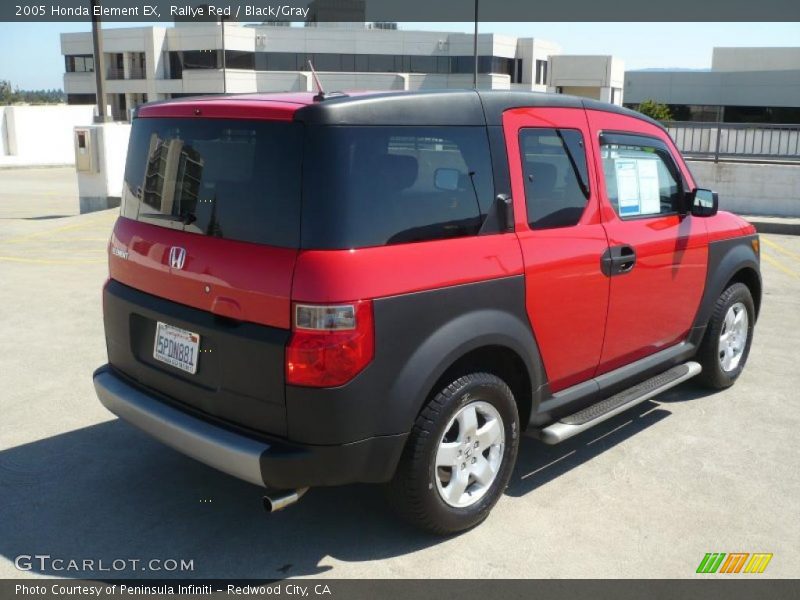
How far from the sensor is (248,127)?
10.7 feet

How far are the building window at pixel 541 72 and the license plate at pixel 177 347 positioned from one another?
3074 inches

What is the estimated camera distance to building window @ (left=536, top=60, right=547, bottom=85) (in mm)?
77537

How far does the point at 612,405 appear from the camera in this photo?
14.1 feet

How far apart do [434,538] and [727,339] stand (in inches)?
119

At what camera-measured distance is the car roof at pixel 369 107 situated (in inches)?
122

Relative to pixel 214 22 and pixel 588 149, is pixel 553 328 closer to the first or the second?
pixel 588 149

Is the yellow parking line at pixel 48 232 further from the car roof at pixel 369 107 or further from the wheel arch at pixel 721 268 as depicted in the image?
the wheel arch at pixel 721 268

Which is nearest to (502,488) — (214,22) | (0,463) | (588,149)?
(588,149)

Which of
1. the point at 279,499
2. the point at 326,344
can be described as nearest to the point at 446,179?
the point at 326,344

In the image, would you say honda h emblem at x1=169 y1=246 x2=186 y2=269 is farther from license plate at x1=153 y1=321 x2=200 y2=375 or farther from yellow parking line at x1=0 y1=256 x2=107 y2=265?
yellow parking line at x1=0 y1=256 x2=107 y2=265

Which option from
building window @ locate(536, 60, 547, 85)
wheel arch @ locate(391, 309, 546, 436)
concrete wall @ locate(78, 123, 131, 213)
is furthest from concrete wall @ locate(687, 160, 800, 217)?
building window @ locate(536, 60, 547, 85)

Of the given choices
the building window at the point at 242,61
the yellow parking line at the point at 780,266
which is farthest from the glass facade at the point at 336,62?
the yellow parking line at the point at 780,266

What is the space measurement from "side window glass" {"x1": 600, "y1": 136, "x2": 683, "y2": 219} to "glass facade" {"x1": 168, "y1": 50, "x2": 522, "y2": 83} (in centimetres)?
6738

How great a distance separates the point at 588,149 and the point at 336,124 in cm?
172
